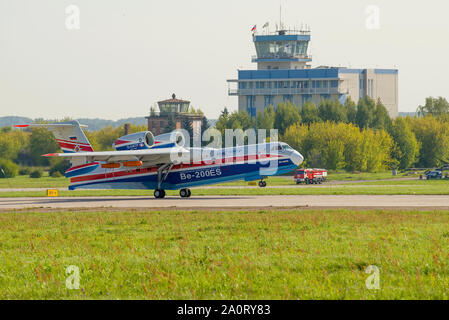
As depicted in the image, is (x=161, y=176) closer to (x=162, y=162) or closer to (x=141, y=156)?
(x=162, y=162)

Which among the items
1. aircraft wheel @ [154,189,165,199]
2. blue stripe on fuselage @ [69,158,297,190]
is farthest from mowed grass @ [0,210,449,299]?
aircraft wheel @ [154,189,165,199]

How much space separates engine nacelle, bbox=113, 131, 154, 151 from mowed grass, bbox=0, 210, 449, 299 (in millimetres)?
18074

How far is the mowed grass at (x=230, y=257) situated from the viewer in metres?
15.6

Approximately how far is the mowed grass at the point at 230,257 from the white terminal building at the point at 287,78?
143 meters

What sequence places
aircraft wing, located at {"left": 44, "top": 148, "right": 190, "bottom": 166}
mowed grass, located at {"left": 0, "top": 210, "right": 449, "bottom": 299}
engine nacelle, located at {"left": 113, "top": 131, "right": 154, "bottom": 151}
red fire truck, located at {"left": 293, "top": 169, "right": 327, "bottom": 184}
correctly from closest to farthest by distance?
mowed grass, located at {"left": 0, "top": 210, "right": 449, "bottom": 299} → aircraft wing, located at {"left": 44, "top": 148, "right": 190, "bottom": 166} → engine nacelle, located at {"left": 113, "top": 131, "right": 154, "bottom": 151} → red fire truck, located at {"left": 293, "top": 169, "right": 327, "bottom": 184}

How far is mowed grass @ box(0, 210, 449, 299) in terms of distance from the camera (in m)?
15.6

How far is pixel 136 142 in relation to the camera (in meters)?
49.1

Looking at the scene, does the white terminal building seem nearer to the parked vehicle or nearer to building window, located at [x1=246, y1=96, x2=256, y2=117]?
building window, located at [x1=246, y1=96, x2=256, y2=117]

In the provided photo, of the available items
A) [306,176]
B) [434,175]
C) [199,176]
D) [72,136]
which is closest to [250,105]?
[434,175]

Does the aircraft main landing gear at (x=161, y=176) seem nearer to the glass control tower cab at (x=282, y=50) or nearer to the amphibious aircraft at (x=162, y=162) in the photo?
the amphibious aircraft at (x=162, y=162)

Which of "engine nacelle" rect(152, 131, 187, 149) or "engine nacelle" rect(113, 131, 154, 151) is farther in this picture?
"engine nacelle" rect(152, 131, 187, 149)

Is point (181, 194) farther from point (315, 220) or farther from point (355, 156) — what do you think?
point (355, 156)

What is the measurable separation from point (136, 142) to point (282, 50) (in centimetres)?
12718

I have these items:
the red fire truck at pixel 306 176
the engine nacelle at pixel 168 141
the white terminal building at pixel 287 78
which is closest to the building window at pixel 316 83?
the white terminal building at pixel 287 78
